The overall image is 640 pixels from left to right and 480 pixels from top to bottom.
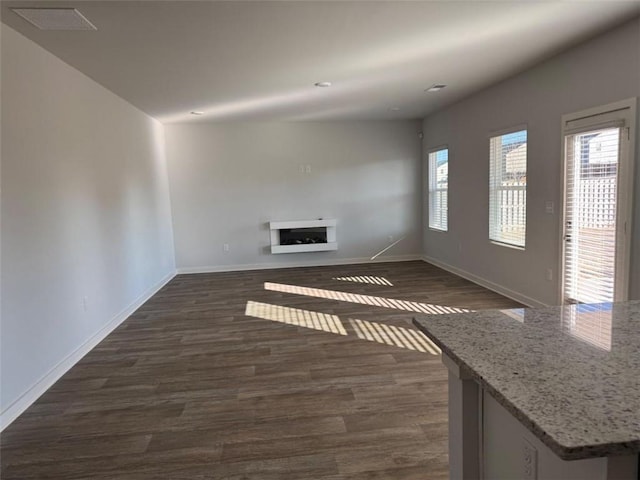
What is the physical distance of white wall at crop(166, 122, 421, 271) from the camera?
697cm

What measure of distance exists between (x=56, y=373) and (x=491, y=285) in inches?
183

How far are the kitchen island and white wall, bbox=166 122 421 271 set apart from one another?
5923 mm

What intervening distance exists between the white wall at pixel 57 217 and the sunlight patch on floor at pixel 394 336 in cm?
246

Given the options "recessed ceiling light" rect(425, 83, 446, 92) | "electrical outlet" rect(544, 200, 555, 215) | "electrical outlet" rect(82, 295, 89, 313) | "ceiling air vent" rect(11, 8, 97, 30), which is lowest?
"electrical outlet" rect(82, 295, 89, 313)

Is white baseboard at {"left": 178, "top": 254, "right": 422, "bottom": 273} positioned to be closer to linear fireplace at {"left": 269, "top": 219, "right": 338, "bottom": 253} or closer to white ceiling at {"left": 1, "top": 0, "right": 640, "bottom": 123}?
linear fireplace at {"left": 269, "top": 219, "right": 338, "bottom": 253}

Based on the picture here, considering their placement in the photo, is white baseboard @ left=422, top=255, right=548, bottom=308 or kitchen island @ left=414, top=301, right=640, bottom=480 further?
white baseboard @ left=422, top=255, right=548, bottom=308

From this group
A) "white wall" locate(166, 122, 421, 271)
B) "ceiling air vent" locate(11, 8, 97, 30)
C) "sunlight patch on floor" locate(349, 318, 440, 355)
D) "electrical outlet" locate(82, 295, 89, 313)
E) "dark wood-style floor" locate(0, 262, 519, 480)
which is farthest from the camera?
"white wall" locate(166, 122, 421, 271)

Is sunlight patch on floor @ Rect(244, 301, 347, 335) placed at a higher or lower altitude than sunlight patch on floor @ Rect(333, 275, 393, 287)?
lower

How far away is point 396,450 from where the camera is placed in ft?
6.93

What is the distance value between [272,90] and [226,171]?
261 cm

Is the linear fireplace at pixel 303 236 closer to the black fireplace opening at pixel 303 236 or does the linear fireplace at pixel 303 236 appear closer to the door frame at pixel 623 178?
the black fireplace opening at pixel 303 236

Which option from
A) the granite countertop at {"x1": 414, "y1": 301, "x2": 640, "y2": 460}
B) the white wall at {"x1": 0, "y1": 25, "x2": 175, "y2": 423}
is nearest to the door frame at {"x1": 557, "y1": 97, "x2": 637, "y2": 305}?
the granite countertop at {"x1": 414, "y1": 301, "x2": 640, "y2": 460}

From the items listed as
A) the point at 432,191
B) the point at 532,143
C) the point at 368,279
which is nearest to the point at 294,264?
the point at 368,279

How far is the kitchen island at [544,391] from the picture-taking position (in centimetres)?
77
